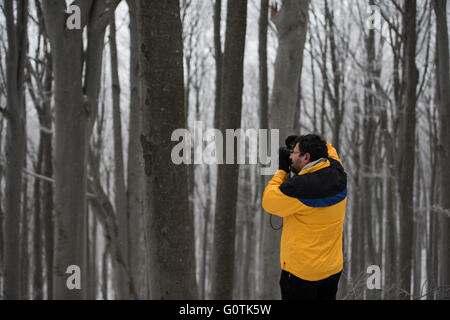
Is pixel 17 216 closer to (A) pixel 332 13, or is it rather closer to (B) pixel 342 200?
(B) pixel 342 200

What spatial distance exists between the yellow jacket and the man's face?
0.10 meters

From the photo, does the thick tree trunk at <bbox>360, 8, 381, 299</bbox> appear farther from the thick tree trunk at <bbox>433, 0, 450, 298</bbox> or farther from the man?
the man

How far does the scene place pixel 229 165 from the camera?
157 inches

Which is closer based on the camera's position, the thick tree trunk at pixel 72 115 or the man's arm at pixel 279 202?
the man's arm at pixel 279 202

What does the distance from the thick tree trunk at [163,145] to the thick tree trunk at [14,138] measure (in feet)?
11.1

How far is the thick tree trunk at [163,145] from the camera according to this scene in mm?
2084

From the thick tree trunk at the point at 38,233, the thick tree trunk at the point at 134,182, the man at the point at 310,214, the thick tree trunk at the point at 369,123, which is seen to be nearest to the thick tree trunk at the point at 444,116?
the man at the point at 310,214

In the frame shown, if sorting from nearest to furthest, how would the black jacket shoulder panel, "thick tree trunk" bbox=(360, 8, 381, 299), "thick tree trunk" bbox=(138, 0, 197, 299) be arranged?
"thick tree trunk" bbox=(138, 0, 197, 299) → the black jacket shoulder panel → "thick tree trunk" bbox=(360, 8, 381, 299)

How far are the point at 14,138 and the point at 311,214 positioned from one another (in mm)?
3822

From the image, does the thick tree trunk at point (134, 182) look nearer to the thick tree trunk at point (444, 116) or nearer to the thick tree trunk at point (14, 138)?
the thick tree trunk at point (14, 138)

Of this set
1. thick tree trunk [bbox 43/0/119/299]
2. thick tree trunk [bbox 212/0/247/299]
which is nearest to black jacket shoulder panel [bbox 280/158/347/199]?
thick tree trunk [bbox 212/0/247/299]

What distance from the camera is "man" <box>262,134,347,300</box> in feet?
8.34
